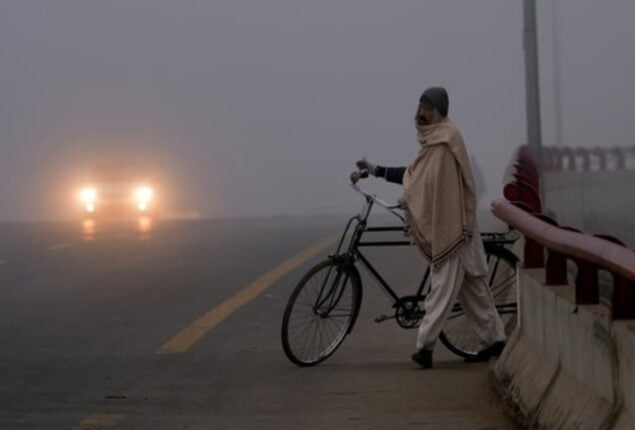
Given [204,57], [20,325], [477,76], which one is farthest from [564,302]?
[204,57]

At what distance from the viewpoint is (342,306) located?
10.0 metres

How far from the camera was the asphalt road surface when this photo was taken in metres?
8.53

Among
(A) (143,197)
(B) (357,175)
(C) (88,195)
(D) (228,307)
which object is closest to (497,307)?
(B) (357,175)

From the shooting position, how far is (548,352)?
25.6ft

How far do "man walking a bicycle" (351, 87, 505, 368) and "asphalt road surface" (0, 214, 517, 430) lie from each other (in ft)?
1.42

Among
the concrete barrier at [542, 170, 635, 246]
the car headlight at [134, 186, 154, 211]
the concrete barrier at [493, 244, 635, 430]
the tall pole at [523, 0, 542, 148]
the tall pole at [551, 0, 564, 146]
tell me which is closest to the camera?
the concrete barrier at [493, 244, 635, 430]

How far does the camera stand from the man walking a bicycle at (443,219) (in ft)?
30.8

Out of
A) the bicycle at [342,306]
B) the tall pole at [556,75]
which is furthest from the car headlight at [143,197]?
the bicycle at [342,306]

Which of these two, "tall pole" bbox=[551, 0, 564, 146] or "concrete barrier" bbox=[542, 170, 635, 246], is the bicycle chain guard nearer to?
"concrete barrier" bbox=[542, 170, 635, 246]

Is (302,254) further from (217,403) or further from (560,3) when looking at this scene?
(217,403)

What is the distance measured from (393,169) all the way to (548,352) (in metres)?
2.44

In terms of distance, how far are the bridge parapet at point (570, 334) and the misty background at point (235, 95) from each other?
35.5 m

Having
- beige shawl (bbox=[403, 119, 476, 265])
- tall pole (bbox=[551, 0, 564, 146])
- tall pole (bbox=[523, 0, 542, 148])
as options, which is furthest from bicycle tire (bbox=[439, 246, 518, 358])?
tall pole (bbox=[523, 0, 542, 148])

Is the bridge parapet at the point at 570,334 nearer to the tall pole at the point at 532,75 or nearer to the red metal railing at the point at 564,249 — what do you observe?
the red metal railing at the point at 564,249
